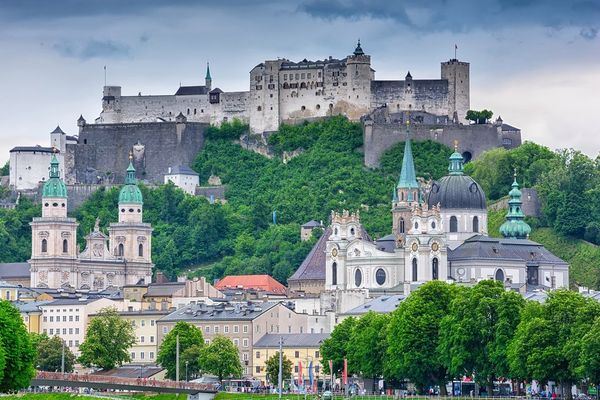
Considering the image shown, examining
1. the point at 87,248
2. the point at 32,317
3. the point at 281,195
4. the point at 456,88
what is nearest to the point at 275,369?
the point at 32,317

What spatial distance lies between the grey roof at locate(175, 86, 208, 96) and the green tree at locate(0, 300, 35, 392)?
292 ft

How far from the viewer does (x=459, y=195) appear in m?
140

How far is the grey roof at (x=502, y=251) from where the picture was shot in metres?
136

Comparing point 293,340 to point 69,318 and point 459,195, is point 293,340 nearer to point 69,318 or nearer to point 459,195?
point 69,318

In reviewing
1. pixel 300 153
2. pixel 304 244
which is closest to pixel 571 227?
pixel 304 244

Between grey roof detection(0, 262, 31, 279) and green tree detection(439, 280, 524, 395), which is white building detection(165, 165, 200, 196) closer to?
grey roof detection(0, 262, 31, 279)

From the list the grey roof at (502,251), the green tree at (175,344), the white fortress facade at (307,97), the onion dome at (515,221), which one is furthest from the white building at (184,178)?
the green tree at (175,344)

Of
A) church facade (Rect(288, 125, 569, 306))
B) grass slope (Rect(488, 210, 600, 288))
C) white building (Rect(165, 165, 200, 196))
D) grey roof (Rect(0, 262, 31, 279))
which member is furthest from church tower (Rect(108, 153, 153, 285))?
grass slope (Rect(488, 210, 600, 288))

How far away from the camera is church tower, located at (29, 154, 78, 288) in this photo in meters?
160

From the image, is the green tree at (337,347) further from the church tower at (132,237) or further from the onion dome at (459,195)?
the church tower at (132,237)

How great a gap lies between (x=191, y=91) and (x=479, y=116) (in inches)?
913

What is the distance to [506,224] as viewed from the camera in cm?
14325

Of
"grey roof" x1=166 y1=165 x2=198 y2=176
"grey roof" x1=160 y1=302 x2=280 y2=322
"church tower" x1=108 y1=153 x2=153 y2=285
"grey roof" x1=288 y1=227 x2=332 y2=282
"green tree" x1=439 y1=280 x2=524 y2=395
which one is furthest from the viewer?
"grey roof" x1=166 y1=165 x2=198 y2=176

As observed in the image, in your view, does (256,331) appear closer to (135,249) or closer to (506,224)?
(506,224)
